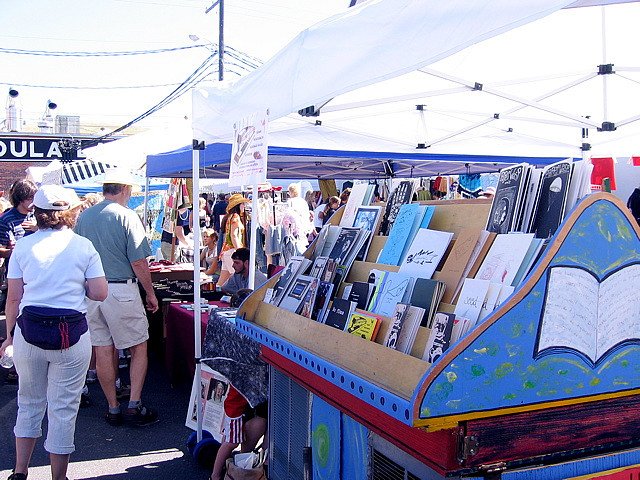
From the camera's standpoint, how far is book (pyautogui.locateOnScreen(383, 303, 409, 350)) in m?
1.96

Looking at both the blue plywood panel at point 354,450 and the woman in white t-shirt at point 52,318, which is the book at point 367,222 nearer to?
the blue plywood panel at point 354,450

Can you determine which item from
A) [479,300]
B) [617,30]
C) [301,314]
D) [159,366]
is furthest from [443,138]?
[479,300]

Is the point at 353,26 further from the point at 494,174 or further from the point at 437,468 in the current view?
the point at 494,174

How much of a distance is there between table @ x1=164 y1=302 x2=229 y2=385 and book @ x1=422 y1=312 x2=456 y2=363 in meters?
3.38

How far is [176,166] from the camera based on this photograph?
6430 mm

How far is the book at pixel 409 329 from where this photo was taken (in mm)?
1915

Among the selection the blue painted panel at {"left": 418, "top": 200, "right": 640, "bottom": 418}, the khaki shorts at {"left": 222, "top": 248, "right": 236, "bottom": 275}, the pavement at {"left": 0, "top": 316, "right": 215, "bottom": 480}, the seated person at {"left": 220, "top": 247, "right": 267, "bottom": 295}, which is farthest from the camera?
the khaki shorts at {"left": 222, "top": 248, "right": 236, "bottom": 275}

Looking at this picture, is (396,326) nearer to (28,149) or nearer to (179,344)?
(179,344)

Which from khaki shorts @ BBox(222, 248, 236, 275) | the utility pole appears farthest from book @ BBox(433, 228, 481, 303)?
the utility pole

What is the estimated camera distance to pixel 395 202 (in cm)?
273

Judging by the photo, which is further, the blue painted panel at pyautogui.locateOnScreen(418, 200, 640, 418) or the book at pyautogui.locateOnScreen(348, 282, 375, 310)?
the book at pyautogui.locateOnScreen(348, 282, 375, 310)

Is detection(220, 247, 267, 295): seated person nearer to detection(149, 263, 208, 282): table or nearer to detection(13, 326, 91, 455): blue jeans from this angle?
detection(149, 263, 208, 282): table

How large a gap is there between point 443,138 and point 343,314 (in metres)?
4.48

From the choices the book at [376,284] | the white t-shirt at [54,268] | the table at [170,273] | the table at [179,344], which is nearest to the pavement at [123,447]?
the table at [179,344]
